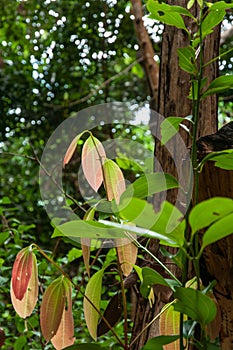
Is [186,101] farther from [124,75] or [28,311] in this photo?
[124,75]

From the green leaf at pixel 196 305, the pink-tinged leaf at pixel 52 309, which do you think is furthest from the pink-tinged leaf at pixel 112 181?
the green leaf at pixel 196 305

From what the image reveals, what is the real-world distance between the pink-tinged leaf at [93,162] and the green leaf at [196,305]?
10.8 inches

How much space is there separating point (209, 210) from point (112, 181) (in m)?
0.33

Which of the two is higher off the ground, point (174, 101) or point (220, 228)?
point (174, 101)

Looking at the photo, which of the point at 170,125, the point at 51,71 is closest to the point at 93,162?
the point at 170,125

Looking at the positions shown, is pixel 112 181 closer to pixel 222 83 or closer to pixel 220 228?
pixel 222 83

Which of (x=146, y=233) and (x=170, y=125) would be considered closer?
(x=146, y=233)

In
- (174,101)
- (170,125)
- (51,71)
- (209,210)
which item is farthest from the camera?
(51,71)

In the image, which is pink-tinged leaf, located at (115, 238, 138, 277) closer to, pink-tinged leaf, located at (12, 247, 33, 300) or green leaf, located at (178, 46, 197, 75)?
pink-tinged leaf, located at (12, 247, 33, 300)

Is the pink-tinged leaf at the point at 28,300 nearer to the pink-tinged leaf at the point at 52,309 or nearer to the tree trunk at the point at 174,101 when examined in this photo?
the pink-tinged leaf at the point at 52,309

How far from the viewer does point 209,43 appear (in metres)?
1.15

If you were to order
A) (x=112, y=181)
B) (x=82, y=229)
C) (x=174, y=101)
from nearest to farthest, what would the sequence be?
(x=82, y=229) < (x=112, y=181) < (x=174, y=101)

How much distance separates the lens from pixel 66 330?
0.69 meters

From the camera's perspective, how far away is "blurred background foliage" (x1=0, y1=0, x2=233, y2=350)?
2.38 m
